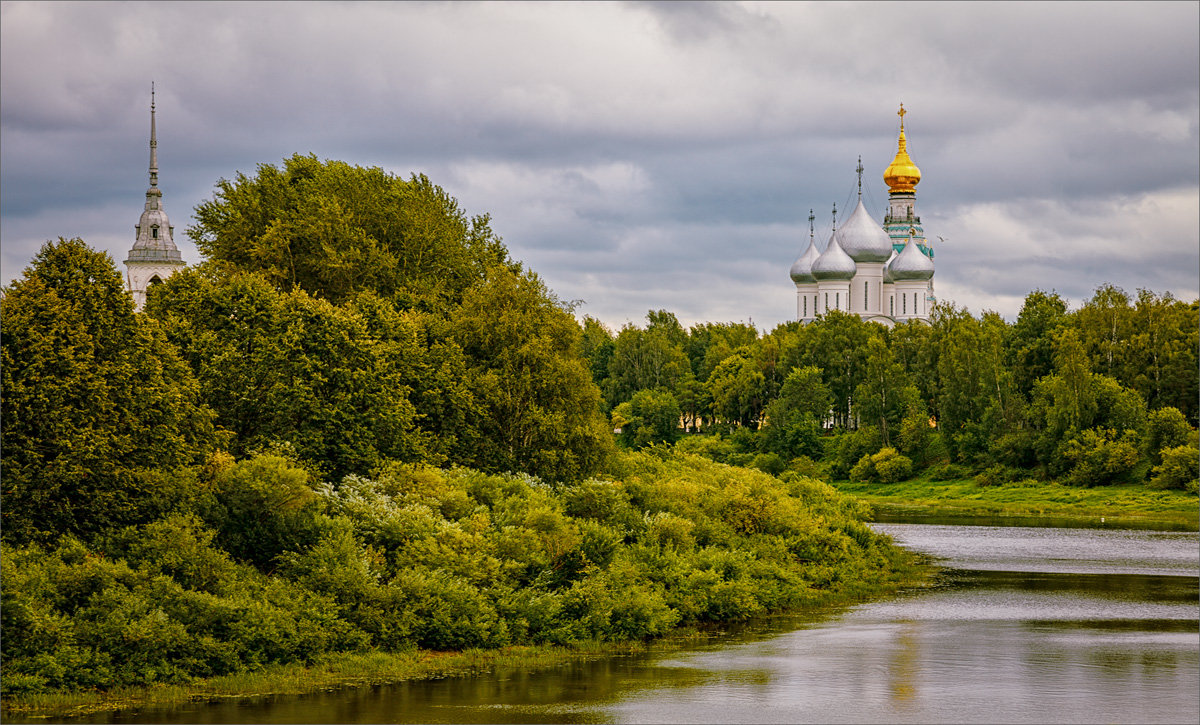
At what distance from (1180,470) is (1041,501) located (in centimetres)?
697

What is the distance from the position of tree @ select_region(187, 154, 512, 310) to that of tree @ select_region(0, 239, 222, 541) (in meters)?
15.1

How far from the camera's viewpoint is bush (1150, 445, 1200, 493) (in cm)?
6769

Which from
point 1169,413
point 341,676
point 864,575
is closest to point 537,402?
point 864,575

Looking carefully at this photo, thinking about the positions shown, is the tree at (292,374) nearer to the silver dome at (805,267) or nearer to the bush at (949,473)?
the bush at (949,473)

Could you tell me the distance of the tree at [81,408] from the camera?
25.2 meters

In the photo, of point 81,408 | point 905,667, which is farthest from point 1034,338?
point 81,408

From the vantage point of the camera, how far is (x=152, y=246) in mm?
80375

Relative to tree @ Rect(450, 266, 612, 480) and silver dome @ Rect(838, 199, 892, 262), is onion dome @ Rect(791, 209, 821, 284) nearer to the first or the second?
silver dome @ Rect(838, 199, 892, 262)

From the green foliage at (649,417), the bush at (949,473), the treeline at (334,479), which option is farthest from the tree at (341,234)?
the green foliage at (649,417)

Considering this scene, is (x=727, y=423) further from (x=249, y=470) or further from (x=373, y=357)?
(x=249, y=470)

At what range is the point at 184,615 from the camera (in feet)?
82.8

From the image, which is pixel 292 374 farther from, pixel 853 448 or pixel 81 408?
pixel 853 448

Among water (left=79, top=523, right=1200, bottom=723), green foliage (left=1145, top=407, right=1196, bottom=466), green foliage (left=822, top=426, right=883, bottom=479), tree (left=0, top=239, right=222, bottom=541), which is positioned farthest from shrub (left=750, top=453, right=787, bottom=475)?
tree (left=0, top=239, right=222, bottom=541)

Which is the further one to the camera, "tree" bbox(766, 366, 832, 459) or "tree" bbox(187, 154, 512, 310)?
"tree" bbox(766, 366, 832, 459)
